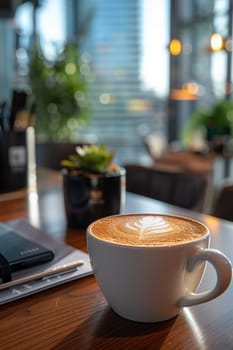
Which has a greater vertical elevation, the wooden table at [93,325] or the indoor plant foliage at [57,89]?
the indoor plant foliage at [57,89]

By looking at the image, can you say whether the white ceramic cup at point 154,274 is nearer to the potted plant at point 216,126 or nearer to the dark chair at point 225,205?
the dark chair at point 225,205

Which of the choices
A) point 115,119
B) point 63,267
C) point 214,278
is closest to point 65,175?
point 63,267

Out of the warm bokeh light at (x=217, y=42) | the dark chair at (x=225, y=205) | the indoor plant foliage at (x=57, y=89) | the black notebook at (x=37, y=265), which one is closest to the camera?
the black notebook at (x=37, y=265)

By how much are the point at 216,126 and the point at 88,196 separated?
3856mm

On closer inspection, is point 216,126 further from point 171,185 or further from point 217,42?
point 171,185

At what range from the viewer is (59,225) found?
95 cm

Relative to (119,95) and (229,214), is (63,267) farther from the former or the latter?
(119,95)

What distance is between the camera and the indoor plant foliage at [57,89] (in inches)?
191

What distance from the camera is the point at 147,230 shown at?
57cm

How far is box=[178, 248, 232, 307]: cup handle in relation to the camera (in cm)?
50

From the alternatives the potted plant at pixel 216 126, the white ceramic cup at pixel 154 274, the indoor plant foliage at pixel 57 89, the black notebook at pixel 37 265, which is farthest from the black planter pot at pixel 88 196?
the indoor plant foliage at pixel 57 89

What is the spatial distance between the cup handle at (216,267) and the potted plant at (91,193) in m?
0.42

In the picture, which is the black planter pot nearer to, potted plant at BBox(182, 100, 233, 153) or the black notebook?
the black notebook

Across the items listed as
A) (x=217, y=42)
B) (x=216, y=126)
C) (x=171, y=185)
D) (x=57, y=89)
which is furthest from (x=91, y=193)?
(x=57, y=89)
